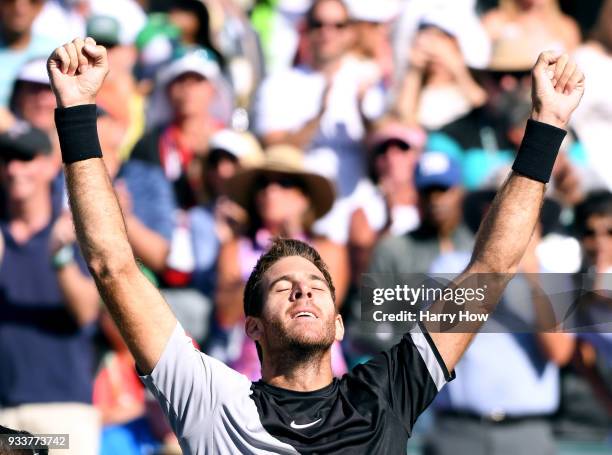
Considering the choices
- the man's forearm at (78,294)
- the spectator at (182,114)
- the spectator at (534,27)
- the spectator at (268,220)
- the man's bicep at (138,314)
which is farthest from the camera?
the spectator at (534,27)

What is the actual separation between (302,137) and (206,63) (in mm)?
723

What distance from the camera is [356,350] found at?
20.6ft

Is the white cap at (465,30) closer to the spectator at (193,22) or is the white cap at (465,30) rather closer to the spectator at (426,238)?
the spectator at (426,238)

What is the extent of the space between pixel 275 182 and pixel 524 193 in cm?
316

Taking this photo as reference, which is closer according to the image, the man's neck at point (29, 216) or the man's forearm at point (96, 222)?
the man's forearm at point (96, 222)

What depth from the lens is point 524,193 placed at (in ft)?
11.2

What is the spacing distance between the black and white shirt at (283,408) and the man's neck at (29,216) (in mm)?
3116

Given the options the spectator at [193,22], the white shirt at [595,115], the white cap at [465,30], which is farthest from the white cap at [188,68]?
the white shirt at [595,115]

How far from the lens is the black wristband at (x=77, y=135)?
323 centimetres

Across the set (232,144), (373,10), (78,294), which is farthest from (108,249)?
(373,10)

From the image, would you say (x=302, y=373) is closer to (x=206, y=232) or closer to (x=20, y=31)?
(x=206, y=232)

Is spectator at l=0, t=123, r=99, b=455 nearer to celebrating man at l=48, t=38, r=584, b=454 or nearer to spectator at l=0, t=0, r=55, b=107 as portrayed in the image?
spectator at l=0, t=0, r=55, b=107

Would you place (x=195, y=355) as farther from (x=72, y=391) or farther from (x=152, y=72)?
(x=152, y=72)

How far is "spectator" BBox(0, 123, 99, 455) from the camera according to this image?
596 centimetres
